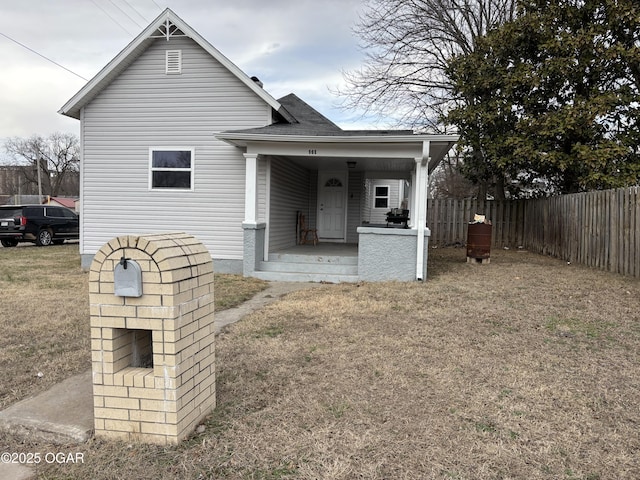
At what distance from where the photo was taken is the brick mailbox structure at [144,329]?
8.06ft

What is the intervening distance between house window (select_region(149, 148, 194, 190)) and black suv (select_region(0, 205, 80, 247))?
30.4ft

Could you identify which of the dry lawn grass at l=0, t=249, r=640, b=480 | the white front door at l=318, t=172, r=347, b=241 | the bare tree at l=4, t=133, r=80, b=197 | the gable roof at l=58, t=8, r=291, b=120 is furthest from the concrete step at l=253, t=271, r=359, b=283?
the bare tree at l=4, t=133, r=80, b=197

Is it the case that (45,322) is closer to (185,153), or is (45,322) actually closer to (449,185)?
(185,153)

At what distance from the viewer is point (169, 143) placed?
9.95 meters

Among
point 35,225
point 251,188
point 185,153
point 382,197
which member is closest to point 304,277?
point 251,188

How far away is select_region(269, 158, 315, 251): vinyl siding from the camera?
10133mm

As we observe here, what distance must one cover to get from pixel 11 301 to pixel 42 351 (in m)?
2.93

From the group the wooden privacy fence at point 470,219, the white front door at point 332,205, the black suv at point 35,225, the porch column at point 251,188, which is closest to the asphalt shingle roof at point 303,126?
the porch column at point 251,188

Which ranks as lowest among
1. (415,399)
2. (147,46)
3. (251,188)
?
(415,399)

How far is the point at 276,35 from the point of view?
1367 cm

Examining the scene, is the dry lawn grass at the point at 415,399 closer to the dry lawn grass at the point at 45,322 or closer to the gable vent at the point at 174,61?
the dry lawn grass at the point at 45,322

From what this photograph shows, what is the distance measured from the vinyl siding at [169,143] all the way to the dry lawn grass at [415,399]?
448 cm

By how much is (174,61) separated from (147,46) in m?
0.69

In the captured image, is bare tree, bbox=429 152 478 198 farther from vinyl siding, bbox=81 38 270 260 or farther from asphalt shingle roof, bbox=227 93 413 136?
vinyl siding, bbox=81 38 270 260
